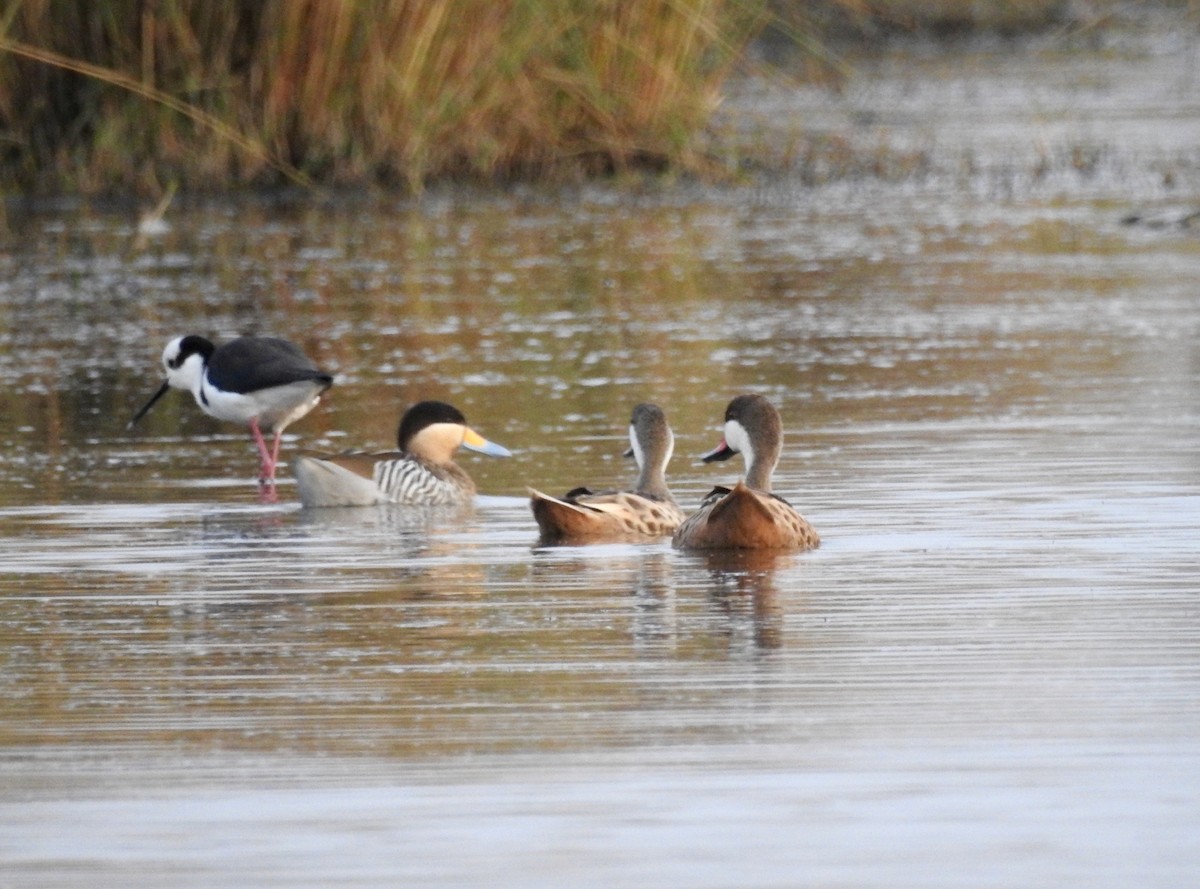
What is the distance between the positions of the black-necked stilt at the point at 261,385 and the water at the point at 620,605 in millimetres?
227

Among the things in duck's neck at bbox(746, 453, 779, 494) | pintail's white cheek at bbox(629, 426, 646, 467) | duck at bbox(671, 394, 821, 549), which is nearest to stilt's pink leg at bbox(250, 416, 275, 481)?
pintail's white cheek at bbox(629, 426, 646, 467)

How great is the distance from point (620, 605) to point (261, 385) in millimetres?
3994

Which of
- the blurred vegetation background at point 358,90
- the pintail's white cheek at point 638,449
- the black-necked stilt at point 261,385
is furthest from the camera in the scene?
the blurred vegetation background at point 358,90

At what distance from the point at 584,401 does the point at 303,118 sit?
32.9 ft

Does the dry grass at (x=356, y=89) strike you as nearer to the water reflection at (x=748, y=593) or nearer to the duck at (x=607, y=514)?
the duck at (x=607, y=514)

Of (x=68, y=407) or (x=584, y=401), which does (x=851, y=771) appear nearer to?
(x=584, y=401)

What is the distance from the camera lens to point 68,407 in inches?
505

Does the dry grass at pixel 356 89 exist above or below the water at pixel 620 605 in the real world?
above

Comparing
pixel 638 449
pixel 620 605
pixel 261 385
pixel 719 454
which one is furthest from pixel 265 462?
pixel 620 605

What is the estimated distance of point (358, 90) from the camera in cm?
2169

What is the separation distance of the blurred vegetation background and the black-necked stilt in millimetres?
9221

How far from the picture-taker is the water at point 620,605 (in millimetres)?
5184

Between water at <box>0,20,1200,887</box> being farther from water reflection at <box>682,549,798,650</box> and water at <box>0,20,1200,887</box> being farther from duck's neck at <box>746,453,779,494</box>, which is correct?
duck's neck at <box>746,453,779,494</box>

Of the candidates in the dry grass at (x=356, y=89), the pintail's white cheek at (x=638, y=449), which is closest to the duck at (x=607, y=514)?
the pintail's white cheek at (x=638, y=449)
